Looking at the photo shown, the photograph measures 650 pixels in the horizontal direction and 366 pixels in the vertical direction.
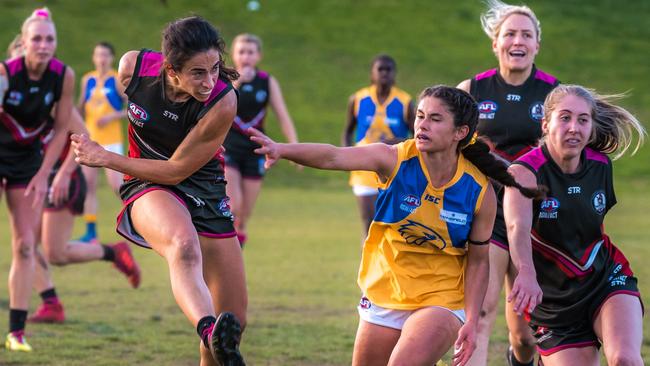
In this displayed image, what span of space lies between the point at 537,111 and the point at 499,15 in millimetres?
726

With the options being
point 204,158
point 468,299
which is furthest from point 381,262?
point 204,158

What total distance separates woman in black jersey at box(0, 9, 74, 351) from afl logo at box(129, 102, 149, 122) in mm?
2249

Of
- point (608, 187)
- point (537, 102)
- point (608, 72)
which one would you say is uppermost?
point (608, 72)

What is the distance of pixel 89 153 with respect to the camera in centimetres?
509

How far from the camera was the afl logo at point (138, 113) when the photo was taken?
17.3 feet

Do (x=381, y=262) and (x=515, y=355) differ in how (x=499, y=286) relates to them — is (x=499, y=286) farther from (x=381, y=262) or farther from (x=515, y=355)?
(x=381, y=262)

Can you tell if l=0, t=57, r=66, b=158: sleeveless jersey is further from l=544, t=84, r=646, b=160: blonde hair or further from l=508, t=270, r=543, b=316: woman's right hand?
l=508, t=270, r=543, b=316: woman's right hand

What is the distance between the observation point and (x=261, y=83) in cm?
1104

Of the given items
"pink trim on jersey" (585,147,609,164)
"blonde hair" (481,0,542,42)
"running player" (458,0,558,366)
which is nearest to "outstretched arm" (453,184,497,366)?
"pink trim on jersey" (585,147,609,164)

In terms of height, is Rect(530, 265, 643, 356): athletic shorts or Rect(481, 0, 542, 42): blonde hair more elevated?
Rect(481, 0, 542, 42): blonde hair

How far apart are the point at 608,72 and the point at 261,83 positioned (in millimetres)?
26314

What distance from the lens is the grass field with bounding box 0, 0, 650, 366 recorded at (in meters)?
7.91

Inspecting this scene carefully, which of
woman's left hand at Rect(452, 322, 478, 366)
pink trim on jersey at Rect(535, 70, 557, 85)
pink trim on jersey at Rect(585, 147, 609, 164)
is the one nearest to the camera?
woman's left hand at Rect(452, 322, 478, 366)

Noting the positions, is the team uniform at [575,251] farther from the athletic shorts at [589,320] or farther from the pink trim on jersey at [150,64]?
the pink trim on jersey at [150,64]
